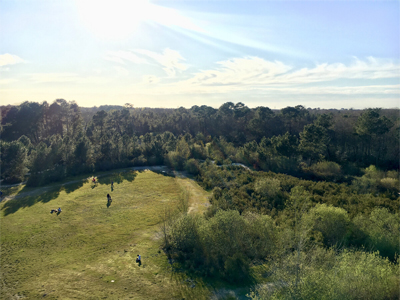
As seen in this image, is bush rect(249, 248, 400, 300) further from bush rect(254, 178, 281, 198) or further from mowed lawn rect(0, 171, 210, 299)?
bush rect(254, 178, 281, 198)

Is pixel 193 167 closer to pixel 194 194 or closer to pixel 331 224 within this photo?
pixel 194 194

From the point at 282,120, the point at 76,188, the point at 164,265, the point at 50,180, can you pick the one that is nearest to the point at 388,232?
the point at 164,265

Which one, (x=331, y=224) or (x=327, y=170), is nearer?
(x=331, y=224)

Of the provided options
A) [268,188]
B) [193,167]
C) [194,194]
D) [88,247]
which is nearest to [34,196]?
[88,247]

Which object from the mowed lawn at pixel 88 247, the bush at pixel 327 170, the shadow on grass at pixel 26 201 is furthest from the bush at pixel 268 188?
the shadow on grass at pixel 26 201

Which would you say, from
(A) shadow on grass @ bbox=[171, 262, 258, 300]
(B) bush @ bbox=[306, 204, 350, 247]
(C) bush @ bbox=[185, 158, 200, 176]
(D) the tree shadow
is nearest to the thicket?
(B) bush @ bbox=[306, 204, 350, 247]

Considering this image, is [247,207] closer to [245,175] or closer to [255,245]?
[255,245]

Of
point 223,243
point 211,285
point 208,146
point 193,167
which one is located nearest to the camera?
point 211,285
